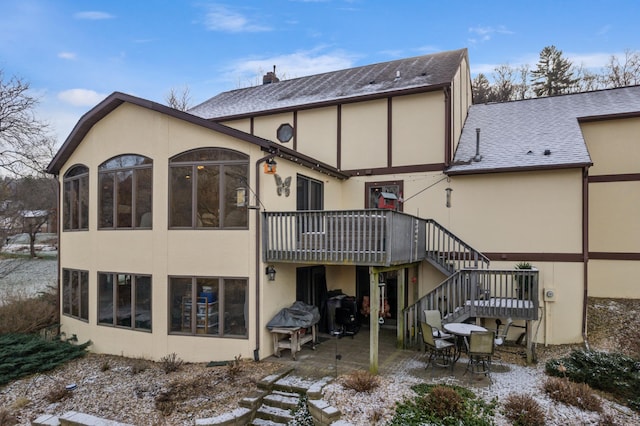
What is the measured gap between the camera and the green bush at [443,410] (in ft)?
19.0

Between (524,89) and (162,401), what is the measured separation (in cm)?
2941

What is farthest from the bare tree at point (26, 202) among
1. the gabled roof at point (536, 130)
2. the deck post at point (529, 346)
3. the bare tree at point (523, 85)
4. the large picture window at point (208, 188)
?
the bare tree at point (523, 85)

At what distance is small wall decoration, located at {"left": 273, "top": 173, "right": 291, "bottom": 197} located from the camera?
361 inches

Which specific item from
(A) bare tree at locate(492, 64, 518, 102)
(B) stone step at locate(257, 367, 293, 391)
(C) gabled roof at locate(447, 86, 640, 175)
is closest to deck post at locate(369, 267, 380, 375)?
(B) stone step at locate(257, 367, 293, 391)

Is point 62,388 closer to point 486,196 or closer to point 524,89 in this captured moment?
point 486,196

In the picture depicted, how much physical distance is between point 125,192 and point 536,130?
488 inches

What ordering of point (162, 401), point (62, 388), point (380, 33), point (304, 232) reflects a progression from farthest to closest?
point (380, 33), point (304, 232), point (62, 388), point (162, 401)

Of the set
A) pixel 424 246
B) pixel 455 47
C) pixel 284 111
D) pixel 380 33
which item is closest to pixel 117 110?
pixel 284 111

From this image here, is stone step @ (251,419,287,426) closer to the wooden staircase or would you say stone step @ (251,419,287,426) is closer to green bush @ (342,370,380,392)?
green bush @ (342,370,380,392)

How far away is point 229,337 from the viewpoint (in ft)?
28.6

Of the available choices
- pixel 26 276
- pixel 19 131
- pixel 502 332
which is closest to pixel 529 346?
pixel 502 332

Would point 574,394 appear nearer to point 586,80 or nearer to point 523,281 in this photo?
point 523,281

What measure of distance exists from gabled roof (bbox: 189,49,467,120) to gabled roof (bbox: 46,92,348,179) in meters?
3.11

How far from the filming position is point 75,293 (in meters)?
11.4
